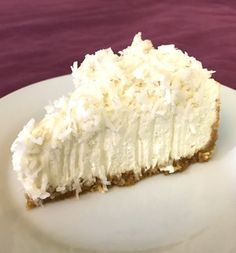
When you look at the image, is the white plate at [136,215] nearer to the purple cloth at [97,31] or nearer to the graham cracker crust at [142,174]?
the graham cracker crust at [142,174]

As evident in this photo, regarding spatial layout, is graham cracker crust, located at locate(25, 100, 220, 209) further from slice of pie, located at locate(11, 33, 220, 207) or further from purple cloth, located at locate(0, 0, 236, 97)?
purple cloth, located at locate(0, 0, 236, 97)

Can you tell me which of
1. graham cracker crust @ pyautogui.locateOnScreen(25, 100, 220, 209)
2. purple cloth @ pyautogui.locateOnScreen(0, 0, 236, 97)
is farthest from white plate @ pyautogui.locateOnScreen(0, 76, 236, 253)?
purple cloth @ pyautogui.locateOnScreen(0, 0, 236, 97)

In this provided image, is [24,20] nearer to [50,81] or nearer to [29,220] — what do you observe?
[50,81]

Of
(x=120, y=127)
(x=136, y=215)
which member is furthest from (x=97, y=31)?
(x=136, y=215)

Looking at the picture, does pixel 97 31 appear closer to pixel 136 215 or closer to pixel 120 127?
pixel 120 127

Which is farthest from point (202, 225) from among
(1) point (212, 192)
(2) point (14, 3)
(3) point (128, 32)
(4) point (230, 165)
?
(2) point (14, 3)

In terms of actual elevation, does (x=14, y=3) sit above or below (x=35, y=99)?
above
